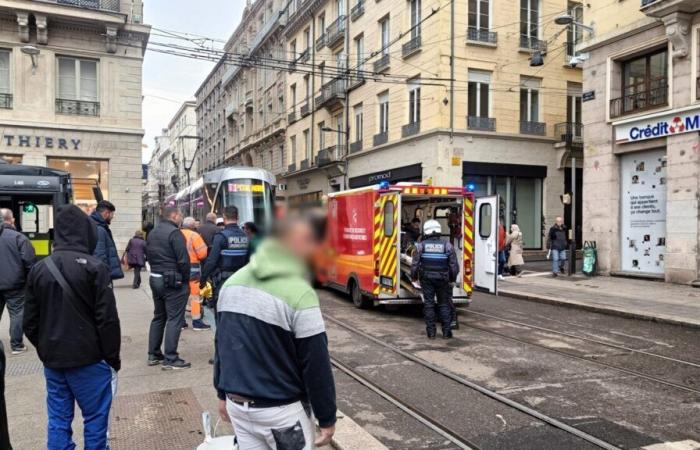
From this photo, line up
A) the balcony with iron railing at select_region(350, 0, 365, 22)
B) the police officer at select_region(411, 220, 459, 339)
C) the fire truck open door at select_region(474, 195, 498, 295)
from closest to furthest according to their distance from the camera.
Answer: the police officer at select_region(411, 220, 459, 339) < the fire truck open door at select_region(474, 195, 498, 295) < the balcony with iron railing at select_region(350, 0, 365, 22)

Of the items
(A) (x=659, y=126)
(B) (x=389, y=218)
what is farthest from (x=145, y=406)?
(A) (x=659, y=126)

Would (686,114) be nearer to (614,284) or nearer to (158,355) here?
(614,284)

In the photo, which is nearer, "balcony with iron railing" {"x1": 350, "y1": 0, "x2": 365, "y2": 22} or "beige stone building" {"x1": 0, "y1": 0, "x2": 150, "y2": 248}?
"beige stone building" {"x1": 0, "y1": 0, "x2": 150, "y2": 248}

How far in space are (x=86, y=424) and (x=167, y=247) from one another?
10.2ft

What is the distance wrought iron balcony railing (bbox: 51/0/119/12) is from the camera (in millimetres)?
19172

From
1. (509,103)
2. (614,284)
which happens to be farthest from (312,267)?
(509,103)

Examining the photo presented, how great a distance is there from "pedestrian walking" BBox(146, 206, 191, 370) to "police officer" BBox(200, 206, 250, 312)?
0.30 meters

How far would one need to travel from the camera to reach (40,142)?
63.3ft

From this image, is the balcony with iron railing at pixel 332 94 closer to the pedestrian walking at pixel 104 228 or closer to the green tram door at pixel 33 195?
the green tram door at pixel 33 195

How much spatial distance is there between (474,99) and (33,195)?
1672 cm

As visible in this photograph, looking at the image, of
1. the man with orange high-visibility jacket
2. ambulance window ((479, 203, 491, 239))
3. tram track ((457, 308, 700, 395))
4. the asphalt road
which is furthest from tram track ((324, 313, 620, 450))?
ambulance window ((479, 203, 491, 239))

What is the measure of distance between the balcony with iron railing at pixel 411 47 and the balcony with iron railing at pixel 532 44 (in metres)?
4.55

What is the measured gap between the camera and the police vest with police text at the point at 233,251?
600 cm

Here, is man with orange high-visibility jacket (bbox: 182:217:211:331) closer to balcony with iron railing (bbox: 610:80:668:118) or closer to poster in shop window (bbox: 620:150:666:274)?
poster in shop window (bbox: 620:150:666:274)
